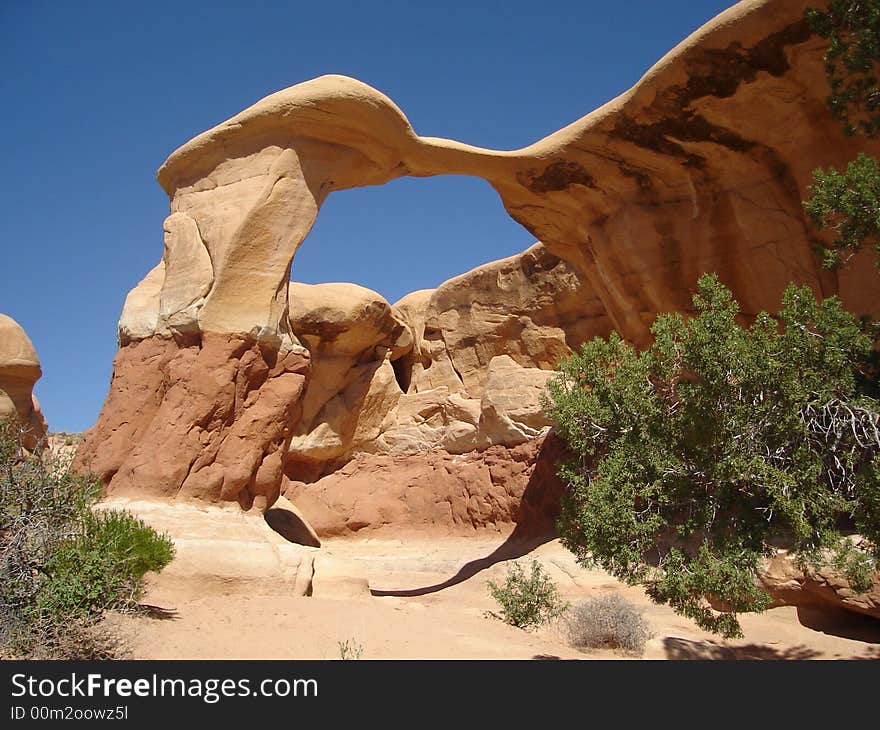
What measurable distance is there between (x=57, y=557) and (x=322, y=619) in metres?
2.96

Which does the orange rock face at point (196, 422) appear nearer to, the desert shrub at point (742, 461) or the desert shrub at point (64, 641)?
the desert shrub at point (64, 641)

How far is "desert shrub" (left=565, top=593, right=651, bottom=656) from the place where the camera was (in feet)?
32.8

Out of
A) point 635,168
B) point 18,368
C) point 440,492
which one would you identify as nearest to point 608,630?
point 635,168

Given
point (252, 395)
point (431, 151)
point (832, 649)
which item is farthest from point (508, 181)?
point (832, 649)

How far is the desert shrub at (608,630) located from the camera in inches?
393

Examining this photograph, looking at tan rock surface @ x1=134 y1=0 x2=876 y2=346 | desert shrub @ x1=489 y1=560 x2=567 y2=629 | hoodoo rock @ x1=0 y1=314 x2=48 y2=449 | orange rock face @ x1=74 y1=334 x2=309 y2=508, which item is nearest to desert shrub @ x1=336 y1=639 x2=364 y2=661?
desert shrub @ x1=489 y1=560 x2=567 y2=629

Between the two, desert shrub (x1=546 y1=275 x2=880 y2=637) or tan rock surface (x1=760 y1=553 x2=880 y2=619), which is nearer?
desert shrub (x1=546 y1=275 x2=880 y2=637)

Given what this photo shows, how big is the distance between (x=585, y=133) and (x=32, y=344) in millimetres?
17703

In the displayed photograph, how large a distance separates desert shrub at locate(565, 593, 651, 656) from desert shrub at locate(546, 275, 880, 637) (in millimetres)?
2193

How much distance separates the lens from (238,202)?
42.9 feet

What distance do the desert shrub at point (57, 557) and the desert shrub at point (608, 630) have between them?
5205 mm

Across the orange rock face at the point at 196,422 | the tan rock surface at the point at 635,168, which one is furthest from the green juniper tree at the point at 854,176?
the orange rock face at the point at 196,422

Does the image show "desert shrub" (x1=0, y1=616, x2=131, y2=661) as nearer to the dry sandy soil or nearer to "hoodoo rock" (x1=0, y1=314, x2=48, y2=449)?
the dry sandy soil
